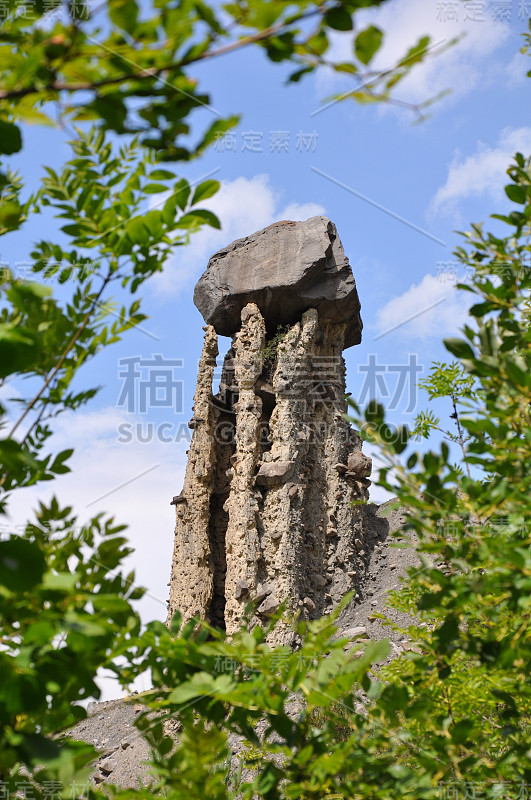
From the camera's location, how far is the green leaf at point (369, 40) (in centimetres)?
114

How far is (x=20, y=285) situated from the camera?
1197 mm

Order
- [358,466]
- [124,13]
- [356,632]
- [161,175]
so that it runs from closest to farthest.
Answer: [124,13]
[161,175]
[356,632]
[358,466]

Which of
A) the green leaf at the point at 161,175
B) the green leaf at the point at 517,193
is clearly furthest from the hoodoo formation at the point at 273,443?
the green leaf at the point at 161,175

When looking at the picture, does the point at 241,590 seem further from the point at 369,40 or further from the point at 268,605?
the point at 369,40

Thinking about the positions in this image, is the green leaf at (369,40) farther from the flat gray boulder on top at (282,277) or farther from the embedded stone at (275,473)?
the flat gray boulder on top at (282,277)

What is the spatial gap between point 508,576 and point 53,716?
102cm

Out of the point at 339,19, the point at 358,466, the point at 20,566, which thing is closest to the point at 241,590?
the point at 358,466

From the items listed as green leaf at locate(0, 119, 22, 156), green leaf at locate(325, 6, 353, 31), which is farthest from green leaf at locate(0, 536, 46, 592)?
green leaf at locate(325, 6, 353, 31)

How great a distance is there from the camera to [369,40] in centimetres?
114

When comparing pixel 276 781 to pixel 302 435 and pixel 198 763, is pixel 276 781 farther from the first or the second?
pixel 302 435

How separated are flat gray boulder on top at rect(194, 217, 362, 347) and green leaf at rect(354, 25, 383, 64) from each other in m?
12.0

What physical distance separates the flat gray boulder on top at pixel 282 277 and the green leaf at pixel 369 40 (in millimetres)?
12031

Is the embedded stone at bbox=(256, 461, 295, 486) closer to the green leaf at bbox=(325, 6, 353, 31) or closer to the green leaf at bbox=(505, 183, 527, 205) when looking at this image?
the green leaf at bbox=(505, 183, 527, 205)

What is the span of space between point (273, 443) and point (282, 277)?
11.4 ft
